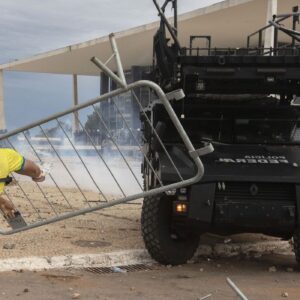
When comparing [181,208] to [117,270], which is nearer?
[181,208]

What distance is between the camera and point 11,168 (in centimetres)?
526

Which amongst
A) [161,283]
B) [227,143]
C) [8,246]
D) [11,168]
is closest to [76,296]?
[161,283]

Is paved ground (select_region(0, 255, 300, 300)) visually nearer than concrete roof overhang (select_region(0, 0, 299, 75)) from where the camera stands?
Yes

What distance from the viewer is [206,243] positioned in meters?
7.86

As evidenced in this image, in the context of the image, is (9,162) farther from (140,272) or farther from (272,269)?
(272,269)

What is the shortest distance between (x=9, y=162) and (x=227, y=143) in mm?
3026

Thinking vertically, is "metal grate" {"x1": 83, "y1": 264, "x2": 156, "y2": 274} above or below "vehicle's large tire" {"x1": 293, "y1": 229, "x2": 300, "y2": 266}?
below

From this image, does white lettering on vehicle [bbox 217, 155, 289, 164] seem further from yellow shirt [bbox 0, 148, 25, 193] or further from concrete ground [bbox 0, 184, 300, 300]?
yellow shirt [bbox 0, 148, 25, 193]

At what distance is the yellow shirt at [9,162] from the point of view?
5160 mm

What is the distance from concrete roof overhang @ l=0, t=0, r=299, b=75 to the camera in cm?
2286

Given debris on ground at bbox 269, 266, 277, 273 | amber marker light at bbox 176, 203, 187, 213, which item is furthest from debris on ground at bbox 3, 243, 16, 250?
debris on ground at bbox 269, 266, 277, 273

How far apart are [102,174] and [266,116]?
23.8ft

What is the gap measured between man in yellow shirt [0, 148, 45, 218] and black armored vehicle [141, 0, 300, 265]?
4.26ft

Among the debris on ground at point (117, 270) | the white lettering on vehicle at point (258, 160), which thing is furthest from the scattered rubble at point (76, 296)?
the white lettering on vehicle at point (258, 160)
